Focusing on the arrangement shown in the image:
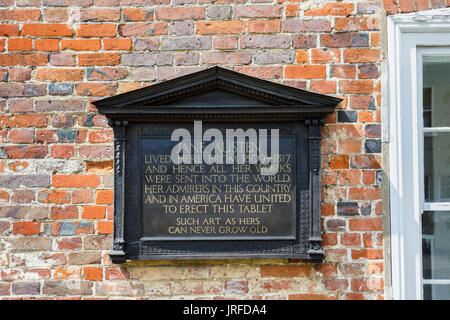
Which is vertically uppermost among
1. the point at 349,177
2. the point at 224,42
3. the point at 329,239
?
the point at 224,42

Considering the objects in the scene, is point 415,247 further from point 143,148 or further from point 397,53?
point 143,148

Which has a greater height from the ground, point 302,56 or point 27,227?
point 302,56

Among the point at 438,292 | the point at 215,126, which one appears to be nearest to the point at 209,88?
the point at 215,126

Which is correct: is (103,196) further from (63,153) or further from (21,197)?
(21,197)

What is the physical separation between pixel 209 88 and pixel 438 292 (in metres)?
1.97

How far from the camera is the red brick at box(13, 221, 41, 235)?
2.20 meters

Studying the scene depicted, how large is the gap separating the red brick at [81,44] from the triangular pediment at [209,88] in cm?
41

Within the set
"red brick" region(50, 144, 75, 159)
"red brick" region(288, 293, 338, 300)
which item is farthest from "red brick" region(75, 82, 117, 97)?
"red brick" region(288, 293, 338, 300)

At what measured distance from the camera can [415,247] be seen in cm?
217

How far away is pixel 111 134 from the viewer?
2.22m

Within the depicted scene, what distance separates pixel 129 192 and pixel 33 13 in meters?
1.34

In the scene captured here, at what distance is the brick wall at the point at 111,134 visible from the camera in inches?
86.1

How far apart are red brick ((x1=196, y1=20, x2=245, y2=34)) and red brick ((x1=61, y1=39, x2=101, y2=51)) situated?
0.68 meters
